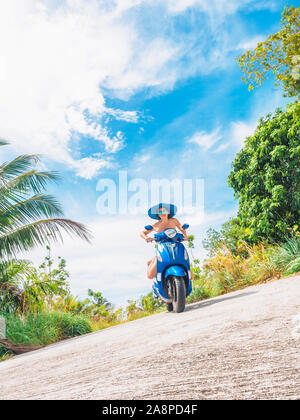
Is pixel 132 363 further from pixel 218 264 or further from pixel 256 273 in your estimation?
pixel 218 264

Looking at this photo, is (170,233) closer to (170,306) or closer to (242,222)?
(170,306)

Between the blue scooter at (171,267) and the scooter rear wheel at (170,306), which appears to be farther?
the scooter rear wheel at (170,306)

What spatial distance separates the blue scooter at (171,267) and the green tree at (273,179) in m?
5.10

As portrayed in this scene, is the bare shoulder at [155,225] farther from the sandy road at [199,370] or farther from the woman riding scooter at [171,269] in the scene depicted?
the sandy road at [199,370]

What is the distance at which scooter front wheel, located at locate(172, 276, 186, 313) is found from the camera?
4.74m

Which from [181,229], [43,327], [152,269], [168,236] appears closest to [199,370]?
[168,236]

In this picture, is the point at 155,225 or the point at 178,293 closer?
the point at 178,293

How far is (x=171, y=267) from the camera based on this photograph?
4.92 meters

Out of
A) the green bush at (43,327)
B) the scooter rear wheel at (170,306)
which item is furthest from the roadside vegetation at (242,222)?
the scooter rear wheel at (170,306)

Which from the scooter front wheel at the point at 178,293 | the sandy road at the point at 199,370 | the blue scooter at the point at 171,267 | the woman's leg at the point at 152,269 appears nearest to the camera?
the sandy road at the point at 199,370

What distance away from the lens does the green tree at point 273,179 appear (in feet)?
30.1

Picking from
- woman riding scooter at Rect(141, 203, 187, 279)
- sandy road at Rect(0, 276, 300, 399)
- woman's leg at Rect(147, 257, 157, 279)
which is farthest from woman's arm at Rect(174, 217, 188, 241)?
sandy road at Rect(0, 276, 300, 399)

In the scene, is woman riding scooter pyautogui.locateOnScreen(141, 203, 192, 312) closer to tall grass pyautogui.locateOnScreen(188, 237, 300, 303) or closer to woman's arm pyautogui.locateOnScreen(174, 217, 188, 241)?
woman's arm pyautogui.locateOnScreen(174, 217, 188, 241)

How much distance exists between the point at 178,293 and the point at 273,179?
20.2 ft
